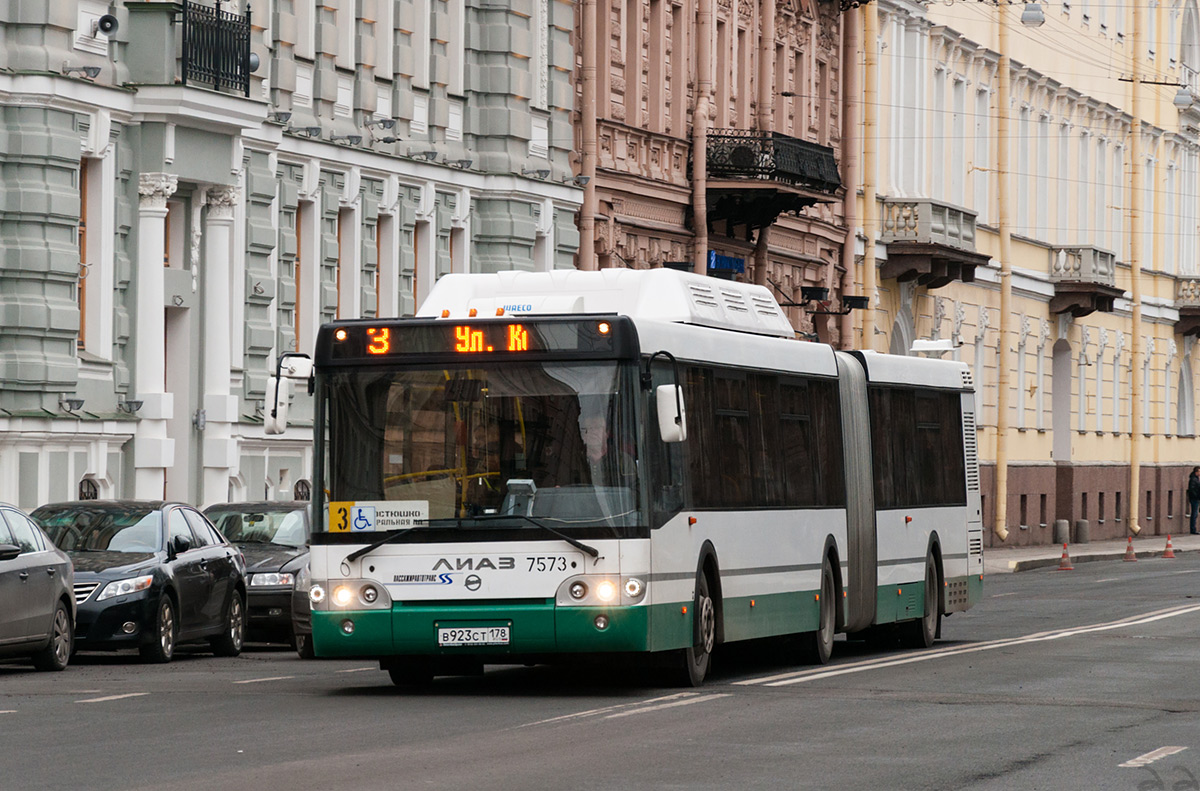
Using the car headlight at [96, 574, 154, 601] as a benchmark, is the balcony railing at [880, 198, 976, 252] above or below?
above

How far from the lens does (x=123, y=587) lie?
22.3 meters

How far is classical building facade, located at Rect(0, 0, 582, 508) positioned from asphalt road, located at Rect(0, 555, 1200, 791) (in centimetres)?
627

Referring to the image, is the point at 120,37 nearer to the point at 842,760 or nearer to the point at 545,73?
the point at 545,73

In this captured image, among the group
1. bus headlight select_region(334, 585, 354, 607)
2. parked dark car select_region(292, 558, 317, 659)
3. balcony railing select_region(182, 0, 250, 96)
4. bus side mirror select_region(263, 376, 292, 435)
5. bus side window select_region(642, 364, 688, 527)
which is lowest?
parked dark car select_region(292, 558, 317, 659)

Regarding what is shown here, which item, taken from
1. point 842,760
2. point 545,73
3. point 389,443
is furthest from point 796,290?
point 842,760

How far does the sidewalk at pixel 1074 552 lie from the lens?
51000 millimetres

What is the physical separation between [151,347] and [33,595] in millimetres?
10838

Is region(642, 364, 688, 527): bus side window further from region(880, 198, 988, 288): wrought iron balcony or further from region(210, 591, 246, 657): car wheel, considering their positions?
region(880, 198, 988, 288): wrought iron balcony

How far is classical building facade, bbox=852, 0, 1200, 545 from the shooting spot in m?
55.5

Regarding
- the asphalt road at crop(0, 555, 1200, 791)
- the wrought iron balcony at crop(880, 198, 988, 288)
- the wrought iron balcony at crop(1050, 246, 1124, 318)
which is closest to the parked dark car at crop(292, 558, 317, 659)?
the asphalt road at crop(0, 555, 1200, 791)

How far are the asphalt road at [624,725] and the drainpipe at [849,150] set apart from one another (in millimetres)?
29030

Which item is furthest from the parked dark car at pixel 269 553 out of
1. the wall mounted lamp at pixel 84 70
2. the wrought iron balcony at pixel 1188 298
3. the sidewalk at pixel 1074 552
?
the wrought iron balcony at pixel 1188 298

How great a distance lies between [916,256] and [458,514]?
37203 millimetres

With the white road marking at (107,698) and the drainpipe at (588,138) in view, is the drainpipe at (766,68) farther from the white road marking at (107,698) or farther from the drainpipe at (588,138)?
the white road marking at (107,698)
